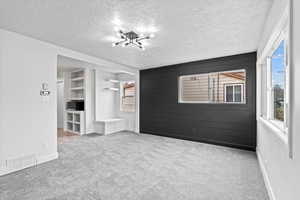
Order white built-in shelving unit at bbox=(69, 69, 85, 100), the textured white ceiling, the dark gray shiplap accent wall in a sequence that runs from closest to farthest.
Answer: the textured white ceiling → the dark gray shiplap accent wall → white built-in shelving unit at bbox=(69, 69, 85, 100)

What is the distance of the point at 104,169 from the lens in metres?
2.67

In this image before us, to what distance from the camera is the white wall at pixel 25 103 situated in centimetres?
251

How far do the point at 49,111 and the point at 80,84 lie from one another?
338 cm

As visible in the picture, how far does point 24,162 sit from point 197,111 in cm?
431

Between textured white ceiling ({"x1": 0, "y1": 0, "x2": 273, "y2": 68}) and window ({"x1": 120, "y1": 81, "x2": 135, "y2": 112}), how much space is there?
3.24m

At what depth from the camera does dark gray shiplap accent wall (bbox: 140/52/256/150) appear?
375cm

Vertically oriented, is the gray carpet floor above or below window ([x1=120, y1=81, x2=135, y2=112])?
below

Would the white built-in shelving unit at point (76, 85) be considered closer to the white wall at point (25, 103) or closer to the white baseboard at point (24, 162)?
the white wall at point (25, 103)

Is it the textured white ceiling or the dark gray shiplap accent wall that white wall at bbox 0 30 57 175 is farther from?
the dark gray shiplap accent wall

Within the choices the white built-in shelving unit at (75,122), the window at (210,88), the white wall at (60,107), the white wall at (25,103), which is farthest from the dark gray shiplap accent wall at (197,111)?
the white wall at (60,107)

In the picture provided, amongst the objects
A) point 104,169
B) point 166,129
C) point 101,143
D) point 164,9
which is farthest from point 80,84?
point 164,9

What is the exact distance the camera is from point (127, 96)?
663 centimetres

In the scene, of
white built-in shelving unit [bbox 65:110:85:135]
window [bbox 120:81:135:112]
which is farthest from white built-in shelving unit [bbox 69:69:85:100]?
window [bbox 120:81:135:112]

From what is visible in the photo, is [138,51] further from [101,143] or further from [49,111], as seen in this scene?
[101,143]
